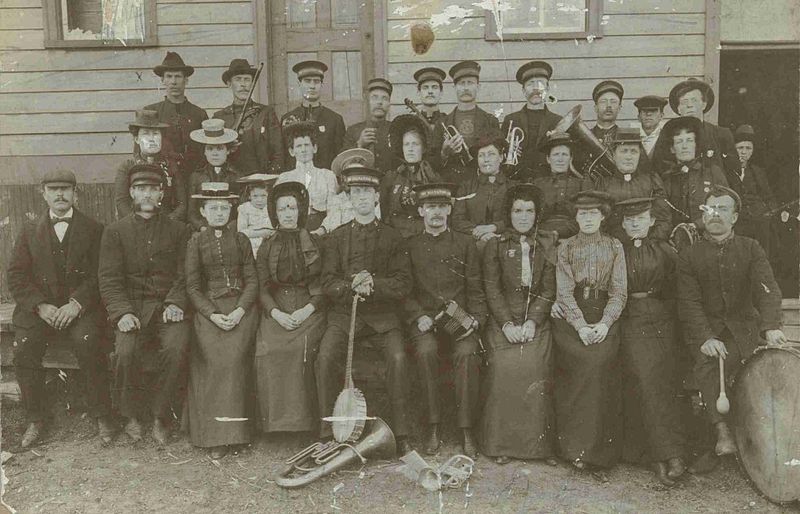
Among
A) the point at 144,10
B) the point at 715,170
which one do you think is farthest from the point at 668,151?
the point at 144,10

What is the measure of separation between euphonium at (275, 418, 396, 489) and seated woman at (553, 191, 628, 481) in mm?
1214

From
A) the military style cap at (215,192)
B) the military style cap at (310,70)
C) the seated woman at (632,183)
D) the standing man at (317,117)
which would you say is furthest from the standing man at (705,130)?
the military style cap at (215,192)

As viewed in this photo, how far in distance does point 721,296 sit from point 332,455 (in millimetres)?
2873

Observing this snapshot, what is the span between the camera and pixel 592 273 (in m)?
4.58

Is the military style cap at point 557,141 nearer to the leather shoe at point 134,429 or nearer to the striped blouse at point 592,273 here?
the striped blouse at point 592,273

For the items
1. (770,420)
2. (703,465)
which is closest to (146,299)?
(703,465)

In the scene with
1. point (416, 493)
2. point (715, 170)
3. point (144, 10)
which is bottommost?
point (416, 493)

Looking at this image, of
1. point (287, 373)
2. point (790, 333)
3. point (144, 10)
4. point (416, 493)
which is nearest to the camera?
point (416, 493)

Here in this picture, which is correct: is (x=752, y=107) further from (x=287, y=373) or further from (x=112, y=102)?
(x=112, y=102)

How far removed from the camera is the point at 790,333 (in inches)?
248

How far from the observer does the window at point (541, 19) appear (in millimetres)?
7043

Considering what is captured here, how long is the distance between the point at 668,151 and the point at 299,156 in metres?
3.15

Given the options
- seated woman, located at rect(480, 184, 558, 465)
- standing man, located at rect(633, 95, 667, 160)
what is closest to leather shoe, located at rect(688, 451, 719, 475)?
seated woman, located at rect(480, 184, 558, 465)

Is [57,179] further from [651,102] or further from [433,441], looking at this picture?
[651,102]
